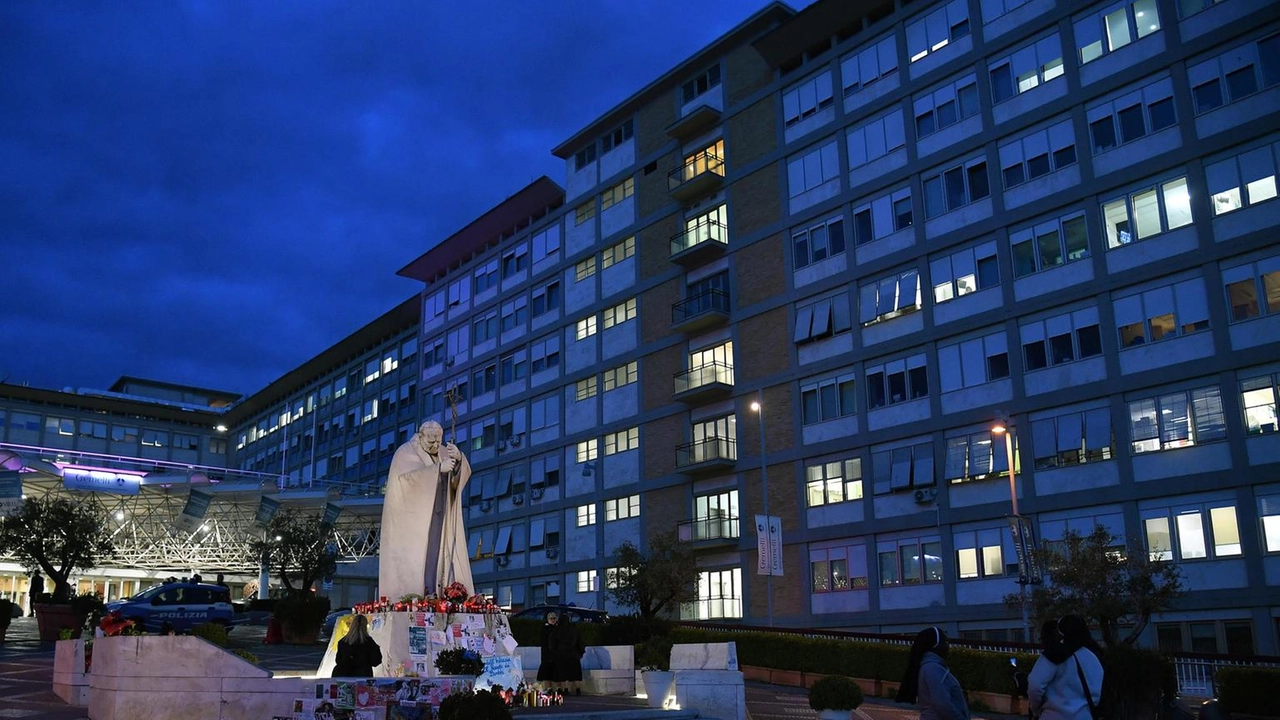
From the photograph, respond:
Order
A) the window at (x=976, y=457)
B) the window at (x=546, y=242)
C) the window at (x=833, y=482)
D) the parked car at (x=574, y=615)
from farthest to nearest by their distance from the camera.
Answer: the window at (x=546, y=242) < the window at (x=833, y=482) < the window at (x=976, y=457) < the parked car at (x=574, y=615)

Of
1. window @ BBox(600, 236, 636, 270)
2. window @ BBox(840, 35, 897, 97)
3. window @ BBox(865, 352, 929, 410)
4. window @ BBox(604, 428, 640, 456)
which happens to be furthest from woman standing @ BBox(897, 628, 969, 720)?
window @ BBox(600, 236, 636, 270)

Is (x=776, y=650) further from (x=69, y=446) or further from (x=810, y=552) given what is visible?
(x=69, y=446)

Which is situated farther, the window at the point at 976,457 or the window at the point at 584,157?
the window at the point at 584,157

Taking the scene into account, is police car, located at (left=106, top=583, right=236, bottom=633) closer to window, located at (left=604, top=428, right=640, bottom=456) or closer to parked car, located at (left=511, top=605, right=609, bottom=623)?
parked car, located at (left=511, top=605, right=609, bottom=623)

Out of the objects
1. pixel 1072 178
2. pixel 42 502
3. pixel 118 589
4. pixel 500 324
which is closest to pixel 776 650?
pixel 1072 178

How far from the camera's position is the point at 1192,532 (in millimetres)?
32625

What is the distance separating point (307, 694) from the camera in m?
14.2

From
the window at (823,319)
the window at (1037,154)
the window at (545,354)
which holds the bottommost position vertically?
the window at (823,319)

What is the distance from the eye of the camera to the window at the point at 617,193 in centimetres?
5772

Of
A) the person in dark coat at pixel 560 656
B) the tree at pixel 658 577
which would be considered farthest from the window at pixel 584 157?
the person in dark coat at pixel 560 656

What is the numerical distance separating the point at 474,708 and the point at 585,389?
153 ft

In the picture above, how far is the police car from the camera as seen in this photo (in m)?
36.9

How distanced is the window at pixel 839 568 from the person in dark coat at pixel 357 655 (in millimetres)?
28504

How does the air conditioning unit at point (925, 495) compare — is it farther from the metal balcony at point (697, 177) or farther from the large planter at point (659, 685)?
the large planter at point (659, 685)
